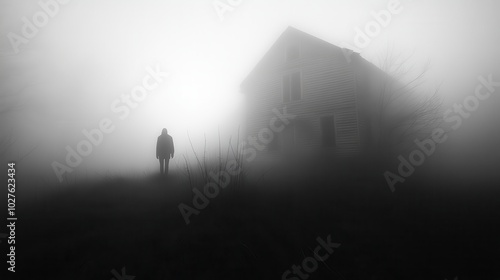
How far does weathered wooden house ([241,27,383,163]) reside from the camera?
12.1m

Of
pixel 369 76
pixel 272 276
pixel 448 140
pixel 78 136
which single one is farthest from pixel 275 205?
pixel 78 136

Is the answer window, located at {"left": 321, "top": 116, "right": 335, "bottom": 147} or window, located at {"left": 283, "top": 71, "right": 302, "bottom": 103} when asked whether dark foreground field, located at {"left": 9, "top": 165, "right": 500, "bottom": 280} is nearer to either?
window, located at {"left": 321, "top": 116, "right": 335, "bottom": 147}

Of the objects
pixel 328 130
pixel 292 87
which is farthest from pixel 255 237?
pixel 292 87

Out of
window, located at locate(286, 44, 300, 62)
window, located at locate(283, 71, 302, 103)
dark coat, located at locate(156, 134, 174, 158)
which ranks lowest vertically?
dark coat, located at locate(156, 134, 174, 158)

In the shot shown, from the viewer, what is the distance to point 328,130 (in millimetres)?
12734

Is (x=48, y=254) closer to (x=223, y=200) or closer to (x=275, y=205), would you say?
(x=223, y=200)

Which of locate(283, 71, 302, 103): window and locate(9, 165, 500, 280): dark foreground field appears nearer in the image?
locate(9, 165, 500, 280): dark foreground field

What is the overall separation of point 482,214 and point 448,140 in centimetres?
1913

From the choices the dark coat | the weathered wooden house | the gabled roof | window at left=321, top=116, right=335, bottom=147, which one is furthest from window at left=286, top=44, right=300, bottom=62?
the dark coat

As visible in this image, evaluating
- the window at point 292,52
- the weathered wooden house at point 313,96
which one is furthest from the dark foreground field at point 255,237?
the window at point 292,52

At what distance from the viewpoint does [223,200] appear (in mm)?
4340

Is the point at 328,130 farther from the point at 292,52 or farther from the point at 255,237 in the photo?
the point at 255,237

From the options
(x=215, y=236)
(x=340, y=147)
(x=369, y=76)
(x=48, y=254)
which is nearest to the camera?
(x=48, y=254)

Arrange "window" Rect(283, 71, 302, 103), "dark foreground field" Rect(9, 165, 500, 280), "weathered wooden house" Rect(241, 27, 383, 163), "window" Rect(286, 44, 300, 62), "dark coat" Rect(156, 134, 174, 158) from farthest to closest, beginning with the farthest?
"window" Rect(286, 44, 300, 62), "window" Rect(283, 71, 302, 103), "weathered wooden house" Rect(241, 27, 383, 163), "dark coat" Rect(156, 134, 174, 158), "dark foreground field" Rect(9, 165, 500, 280)
